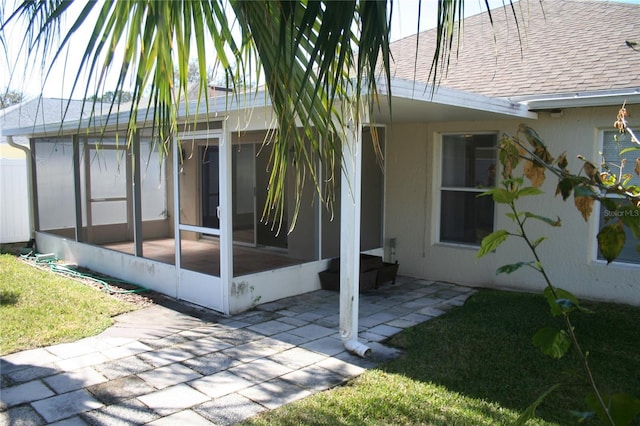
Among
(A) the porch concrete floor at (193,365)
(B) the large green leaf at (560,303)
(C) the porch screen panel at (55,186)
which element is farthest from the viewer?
(C) the porch screen panel at (55,186)

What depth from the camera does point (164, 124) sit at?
1578mm

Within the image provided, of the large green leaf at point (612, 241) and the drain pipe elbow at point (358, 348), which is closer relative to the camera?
the large green leaf at point (612, 241)

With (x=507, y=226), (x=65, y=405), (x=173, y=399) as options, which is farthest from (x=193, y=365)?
(x=507, y=226)

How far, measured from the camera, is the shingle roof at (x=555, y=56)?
772cm

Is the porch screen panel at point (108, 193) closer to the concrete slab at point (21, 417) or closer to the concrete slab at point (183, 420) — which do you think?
the concrete slab at point (21, 417)

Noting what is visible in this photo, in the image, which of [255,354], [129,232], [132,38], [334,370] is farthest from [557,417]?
[129,232]

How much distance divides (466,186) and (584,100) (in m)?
2.32

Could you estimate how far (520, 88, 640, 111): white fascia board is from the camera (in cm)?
674

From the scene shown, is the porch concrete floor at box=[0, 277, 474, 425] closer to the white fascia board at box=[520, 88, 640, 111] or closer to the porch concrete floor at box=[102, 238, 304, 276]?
the porch concrete floor at box=[102, 238, 304, 276]

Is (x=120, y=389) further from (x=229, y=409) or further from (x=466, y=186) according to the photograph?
(x=466, y=186)

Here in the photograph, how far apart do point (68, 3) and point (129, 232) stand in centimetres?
1023

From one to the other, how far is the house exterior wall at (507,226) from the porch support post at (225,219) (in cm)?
218

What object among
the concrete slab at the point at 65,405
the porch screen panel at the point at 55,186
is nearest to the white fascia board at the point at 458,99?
the concrete slab at the point at 65,405

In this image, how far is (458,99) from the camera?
255 inches
